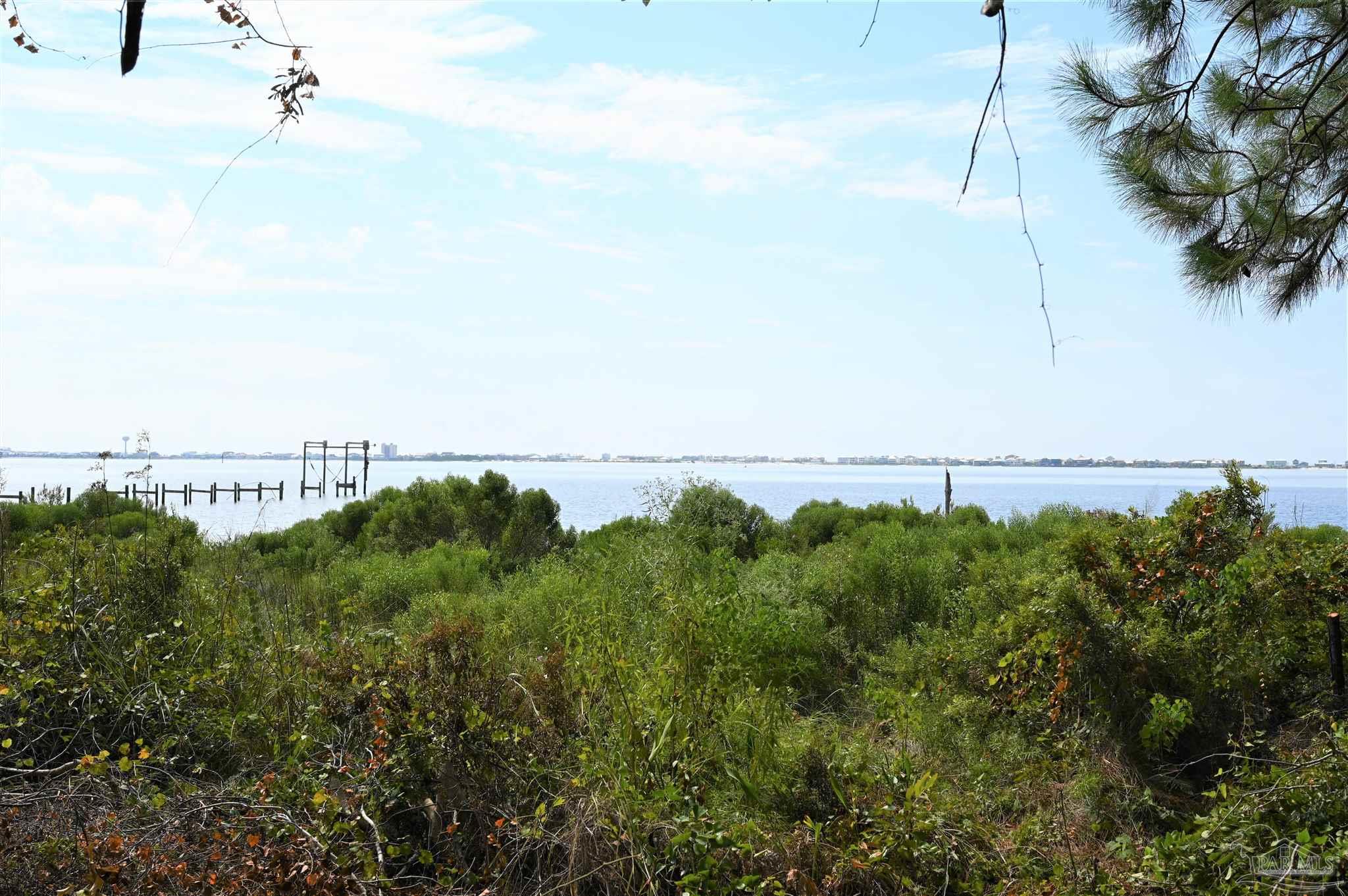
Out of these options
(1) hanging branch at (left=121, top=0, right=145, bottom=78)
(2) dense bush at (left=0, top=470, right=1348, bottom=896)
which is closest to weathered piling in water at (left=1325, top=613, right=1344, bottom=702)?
(2) dense bush at (left=0, top=470, right=1348, bottom=896)

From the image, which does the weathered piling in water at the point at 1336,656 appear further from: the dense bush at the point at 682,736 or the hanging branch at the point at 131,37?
the hanging branch at the point at 131,37

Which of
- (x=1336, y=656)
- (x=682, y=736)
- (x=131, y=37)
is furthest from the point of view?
(x=1336, y=656)

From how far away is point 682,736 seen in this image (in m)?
3.93

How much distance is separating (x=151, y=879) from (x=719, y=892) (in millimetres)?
1751

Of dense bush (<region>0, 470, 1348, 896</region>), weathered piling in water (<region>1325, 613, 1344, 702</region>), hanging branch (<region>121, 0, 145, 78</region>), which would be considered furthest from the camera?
weathered piling in water (<region>1325, 613, 1344, 702</region>)

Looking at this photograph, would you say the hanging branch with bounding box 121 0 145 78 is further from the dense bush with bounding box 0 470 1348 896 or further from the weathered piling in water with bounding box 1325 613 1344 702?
the weathered piling in water with bounding box 1325 613 1344 702

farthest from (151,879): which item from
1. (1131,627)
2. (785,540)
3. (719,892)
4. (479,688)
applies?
(785,540)

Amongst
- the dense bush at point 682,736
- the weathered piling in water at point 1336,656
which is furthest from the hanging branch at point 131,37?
the weathered piling in water at point 1336,656

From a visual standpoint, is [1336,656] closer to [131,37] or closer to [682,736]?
Result: [682,736]

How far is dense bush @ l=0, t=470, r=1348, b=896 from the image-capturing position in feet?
11.2

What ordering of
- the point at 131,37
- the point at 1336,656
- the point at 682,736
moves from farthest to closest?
the point at 1336,656 → the point at 682,736 → the point at 131,37

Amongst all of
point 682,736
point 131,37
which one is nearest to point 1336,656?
point 682,736

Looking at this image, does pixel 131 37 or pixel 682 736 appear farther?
pixel 682 736

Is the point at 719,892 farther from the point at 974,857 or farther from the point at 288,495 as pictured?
the point at 288,495
